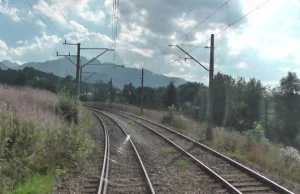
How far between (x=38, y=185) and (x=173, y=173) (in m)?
4.68

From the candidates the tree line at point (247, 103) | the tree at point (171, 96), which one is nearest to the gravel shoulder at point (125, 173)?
the tree line at point (247, 103)

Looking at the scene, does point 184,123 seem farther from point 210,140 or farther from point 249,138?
point 249,138

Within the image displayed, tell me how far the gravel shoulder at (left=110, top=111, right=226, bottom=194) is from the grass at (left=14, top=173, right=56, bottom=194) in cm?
286

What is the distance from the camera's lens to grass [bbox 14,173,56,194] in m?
8.52

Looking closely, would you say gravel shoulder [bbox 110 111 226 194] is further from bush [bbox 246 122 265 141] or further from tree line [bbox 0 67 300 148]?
tree line [bbox 0 67 300 148]

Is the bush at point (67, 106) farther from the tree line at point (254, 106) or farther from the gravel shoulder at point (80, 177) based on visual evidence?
the tree line at point (254, 106)

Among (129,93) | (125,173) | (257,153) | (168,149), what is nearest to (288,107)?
(129,93)

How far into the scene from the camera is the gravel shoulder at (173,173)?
9961 millimetres

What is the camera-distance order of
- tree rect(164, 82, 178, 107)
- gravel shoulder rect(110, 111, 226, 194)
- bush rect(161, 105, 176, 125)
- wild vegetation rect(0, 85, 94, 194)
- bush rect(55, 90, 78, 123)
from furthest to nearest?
tree rect(164, 82, 178, 107) < bush rect(161, 105, 176, 125) < bush rect(55, 90, 78, 123) < gravel shoulder rect(110, 111, 226, 194) < wild vegetation rect(0, 85, 94, 194)

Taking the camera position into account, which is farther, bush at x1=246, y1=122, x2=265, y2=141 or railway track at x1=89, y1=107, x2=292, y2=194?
bush at x1=246, y1=122, x2=265, y2=141

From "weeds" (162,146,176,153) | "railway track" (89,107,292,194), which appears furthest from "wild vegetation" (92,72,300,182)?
"railway track" (89,107,292,194)

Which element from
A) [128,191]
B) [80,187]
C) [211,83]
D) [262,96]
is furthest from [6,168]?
[262,96]

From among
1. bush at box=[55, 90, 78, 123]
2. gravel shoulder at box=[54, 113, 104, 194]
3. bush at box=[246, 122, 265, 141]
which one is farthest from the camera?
bush at box=[55, 90, 78, 123]

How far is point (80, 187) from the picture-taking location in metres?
9.96
